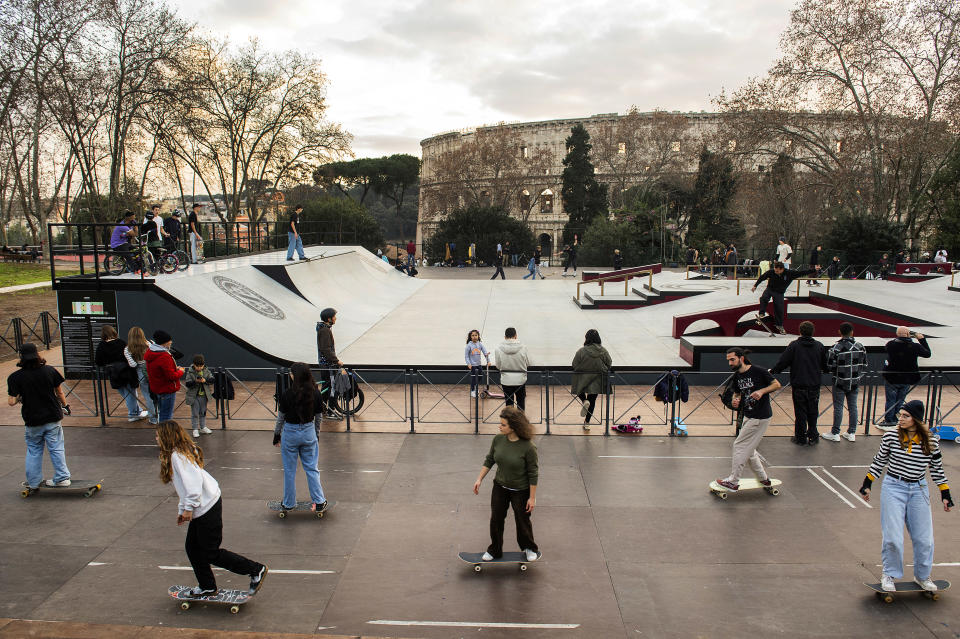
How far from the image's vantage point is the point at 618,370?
12305 millimetres

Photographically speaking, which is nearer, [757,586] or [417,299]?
[757,586]

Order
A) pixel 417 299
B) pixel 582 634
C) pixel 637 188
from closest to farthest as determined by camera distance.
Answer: pixel 582 634, pixel 417 299, pixel 637 188

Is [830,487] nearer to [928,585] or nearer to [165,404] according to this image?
[928,585]

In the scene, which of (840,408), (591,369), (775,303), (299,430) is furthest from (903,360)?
(299,430)

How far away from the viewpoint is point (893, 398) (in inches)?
387

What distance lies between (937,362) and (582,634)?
1183cm

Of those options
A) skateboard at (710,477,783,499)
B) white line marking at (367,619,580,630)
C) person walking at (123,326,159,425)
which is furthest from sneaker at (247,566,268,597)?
skateboard at (710,477,783,499)

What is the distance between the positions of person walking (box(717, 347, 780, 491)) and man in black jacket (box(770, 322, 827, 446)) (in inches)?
59.7

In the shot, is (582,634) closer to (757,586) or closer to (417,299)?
(757,586)

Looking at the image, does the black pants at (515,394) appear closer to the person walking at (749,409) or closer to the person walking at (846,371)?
the person walking at (749,409)

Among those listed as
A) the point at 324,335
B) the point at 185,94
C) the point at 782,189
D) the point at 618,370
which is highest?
the point at 185,94

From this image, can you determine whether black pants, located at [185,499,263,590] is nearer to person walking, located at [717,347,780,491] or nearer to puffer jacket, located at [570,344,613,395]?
person walking, located at [717,347,780,491]

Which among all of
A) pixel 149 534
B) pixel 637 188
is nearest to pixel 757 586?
pixel 149 534

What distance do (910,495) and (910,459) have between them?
1.07 feet
